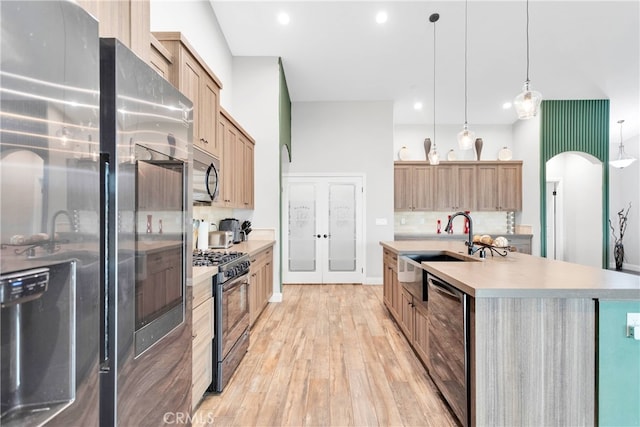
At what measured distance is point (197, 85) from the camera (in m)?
2.51

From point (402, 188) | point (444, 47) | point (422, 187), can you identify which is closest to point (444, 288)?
point (444, 47)

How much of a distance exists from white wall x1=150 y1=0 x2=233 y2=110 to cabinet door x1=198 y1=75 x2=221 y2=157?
22.0 inches

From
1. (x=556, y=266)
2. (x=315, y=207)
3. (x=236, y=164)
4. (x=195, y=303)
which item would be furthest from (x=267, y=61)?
(x=556, y=266)

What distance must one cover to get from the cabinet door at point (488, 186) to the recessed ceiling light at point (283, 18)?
4.98 meters

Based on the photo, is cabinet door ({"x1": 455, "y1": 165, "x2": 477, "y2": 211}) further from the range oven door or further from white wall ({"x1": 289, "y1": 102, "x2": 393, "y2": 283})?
the range oven door

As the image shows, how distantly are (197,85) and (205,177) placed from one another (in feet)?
2.42

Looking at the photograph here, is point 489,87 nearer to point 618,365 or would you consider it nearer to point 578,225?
point 578,225

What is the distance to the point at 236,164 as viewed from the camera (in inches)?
149

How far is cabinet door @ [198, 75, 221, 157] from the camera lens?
2646mm

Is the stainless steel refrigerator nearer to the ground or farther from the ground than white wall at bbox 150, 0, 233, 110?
nearer to the ground

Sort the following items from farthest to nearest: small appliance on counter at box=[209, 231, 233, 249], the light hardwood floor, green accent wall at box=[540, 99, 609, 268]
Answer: green accent wall at box=[540, 99, 609, 268] < small appliance on counter at box=[209, 231, 233, 249] < the light hardwood floor

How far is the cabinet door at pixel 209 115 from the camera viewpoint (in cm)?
265

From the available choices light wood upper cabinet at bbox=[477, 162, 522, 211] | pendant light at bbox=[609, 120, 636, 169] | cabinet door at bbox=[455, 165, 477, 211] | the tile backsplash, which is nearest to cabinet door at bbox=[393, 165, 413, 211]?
the tile backsplash

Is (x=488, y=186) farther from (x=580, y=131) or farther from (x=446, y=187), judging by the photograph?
(x=580, y=131)
